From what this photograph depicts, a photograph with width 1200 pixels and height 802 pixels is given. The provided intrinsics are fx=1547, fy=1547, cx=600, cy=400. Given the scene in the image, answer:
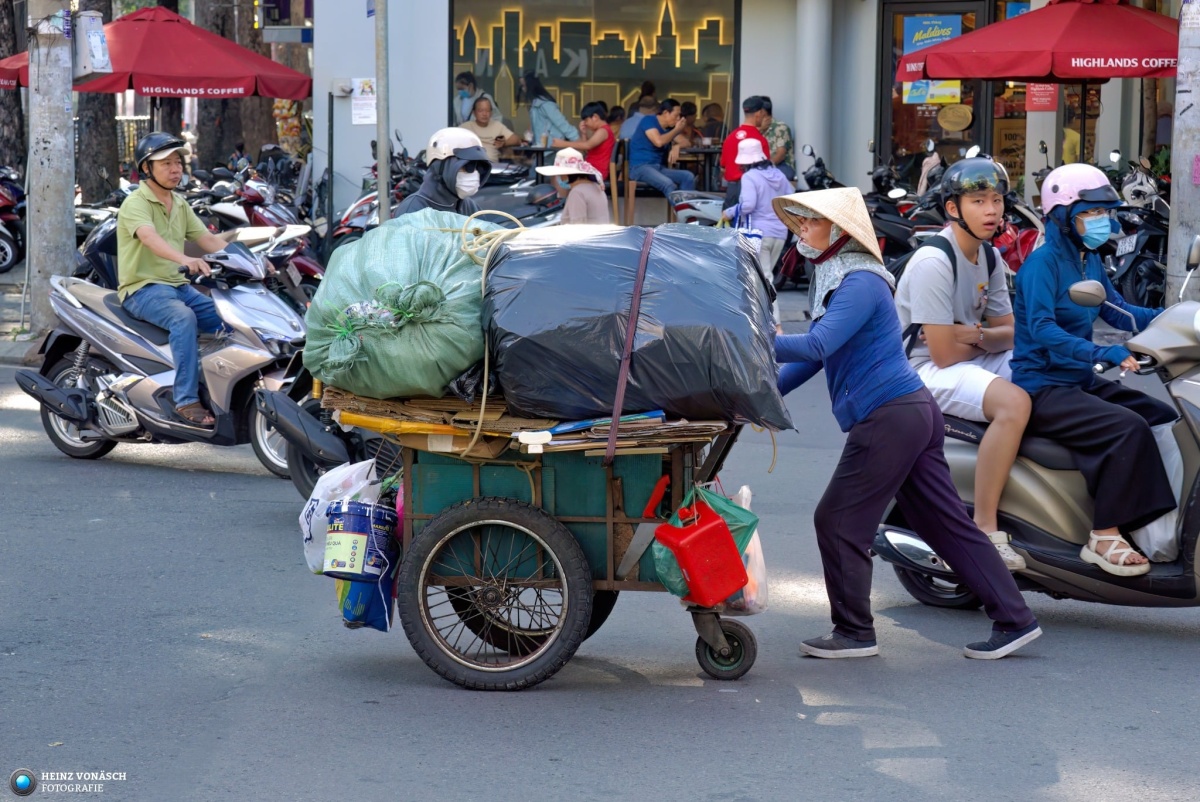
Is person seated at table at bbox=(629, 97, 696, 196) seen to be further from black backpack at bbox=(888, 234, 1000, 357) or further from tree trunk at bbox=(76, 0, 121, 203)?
black backpack at bbox=(888, 234, 1000, 357)

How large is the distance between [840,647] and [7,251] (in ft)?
48.3

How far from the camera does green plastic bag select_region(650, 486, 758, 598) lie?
4.72 meters

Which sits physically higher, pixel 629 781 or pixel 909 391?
pixel 909 391

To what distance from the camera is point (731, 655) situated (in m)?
5.07

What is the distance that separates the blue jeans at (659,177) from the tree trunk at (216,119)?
10553 millimetres

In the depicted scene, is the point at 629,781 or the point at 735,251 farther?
the point at 735,251

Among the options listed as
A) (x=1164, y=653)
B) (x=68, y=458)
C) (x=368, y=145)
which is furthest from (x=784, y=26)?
(x=1164, y=653)

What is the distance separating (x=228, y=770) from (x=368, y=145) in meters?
15.5

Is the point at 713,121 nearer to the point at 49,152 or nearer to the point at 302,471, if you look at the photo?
the point at 49,152

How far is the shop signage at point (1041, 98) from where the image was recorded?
59.2ft

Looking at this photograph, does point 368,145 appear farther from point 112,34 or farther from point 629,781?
point 629,781

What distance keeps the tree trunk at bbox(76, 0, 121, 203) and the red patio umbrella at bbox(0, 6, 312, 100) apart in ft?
5.99

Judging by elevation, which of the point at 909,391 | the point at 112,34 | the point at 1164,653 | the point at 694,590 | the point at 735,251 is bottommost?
the point at 1164,653

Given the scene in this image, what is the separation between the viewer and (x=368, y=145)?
1908 centimetres
